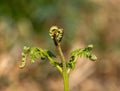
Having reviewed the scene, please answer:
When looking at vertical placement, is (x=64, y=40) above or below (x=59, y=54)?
above

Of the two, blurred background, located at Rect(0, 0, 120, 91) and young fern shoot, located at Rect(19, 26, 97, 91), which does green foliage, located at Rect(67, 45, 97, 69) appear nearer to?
young fern shoot, located at Rect(19, 26, 97, 91)

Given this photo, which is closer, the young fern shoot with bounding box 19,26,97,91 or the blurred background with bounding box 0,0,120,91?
the young fern shoot with bounding box 19,26,97,91

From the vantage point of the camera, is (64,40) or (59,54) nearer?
(59,54)

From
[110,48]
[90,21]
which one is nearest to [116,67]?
[110,48]

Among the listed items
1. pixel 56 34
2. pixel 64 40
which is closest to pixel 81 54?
pixel 56 34

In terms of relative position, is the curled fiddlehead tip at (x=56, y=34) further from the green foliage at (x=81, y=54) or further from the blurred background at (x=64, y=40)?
the blurred background at (x=64, y=40)

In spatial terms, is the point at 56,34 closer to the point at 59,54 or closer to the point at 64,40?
the point at 59,54

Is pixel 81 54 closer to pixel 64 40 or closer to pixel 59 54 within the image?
pixel 59 54

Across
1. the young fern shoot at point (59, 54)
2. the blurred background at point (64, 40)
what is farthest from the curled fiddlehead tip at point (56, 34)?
the blurred background at point (64, 40)

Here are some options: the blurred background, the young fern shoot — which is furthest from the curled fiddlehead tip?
the blurred background
